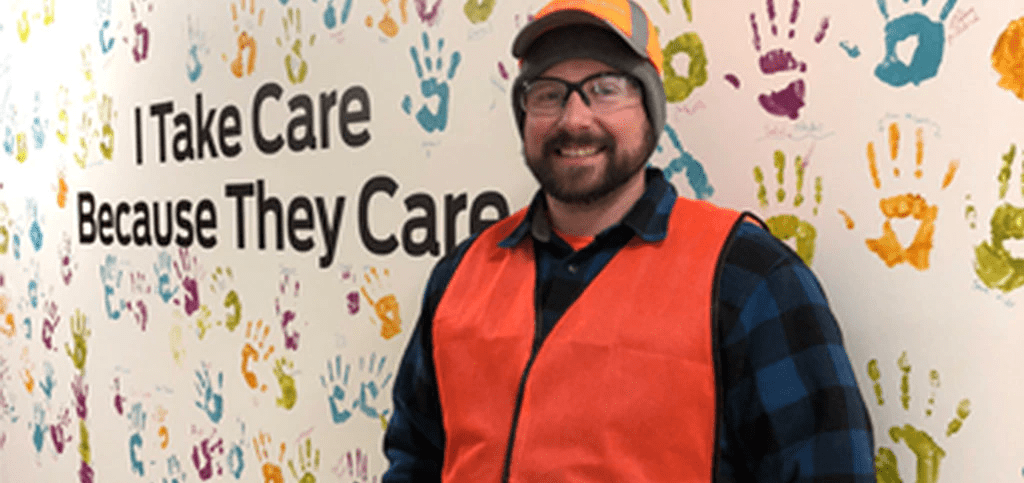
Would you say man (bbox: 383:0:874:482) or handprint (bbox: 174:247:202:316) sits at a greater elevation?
man (bbox: 383:0:874:482)

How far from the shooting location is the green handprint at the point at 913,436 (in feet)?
3.68

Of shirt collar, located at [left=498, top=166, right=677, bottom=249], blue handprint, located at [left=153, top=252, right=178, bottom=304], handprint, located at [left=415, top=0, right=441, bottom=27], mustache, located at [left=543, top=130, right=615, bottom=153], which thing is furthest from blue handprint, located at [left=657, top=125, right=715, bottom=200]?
blue handprint, located at [left=153, top=252, right=178, bottom=304]

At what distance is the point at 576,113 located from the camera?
107cm

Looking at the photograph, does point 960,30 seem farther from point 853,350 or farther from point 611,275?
point 611,275

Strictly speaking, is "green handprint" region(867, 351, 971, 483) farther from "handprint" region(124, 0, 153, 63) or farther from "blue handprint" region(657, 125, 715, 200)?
"handprint" region(124, 0, 153, 63)

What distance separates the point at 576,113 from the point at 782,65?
373 millimetres

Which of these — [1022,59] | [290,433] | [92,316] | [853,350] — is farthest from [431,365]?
[92,316]

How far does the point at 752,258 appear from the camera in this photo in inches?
39.4

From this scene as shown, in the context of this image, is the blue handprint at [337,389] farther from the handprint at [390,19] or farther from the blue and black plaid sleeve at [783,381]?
the blue and black plaid sleeve at [783,381]

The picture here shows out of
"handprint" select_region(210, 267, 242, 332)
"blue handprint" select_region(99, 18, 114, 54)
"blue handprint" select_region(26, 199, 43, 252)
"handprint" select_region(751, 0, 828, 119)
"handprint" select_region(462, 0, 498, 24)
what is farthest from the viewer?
"blue handprint" select_region(26, 199, 43, 252)

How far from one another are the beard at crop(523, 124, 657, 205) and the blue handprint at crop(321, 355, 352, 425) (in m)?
0.87

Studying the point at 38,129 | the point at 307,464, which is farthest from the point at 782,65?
the point at 38,129

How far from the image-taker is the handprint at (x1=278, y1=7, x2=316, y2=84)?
1795mm

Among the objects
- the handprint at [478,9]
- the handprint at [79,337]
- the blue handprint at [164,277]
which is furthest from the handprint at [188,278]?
the handprint at [478,9]
